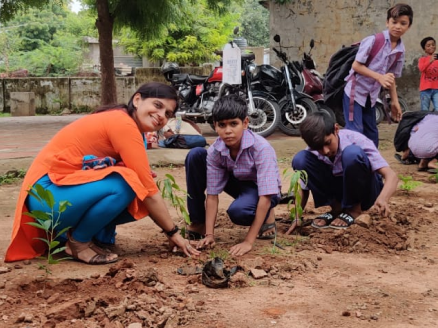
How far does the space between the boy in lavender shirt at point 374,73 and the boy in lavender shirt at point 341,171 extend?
961 mm

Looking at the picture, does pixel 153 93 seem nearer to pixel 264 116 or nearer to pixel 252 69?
pixel 264 116

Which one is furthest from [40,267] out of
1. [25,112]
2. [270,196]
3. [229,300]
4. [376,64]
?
[25,112]

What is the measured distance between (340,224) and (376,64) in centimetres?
161

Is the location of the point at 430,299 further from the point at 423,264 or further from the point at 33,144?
the point at 33,144

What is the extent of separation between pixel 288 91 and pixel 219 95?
3.48ft

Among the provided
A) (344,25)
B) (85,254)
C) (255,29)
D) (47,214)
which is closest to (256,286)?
(85,254)

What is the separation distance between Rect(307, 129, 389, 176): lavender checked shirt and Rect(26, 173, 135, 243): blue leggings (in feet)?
4.72

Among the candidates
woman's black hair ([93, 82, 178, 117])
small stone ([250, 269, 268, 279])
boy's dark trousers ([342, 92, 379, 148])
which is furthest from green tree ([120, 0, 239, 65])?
small stone ([250, 269, 268, 279])

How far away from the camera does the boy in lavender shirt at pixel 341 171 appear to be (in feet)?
12.1

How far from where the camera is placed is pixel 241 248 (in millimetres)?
3352

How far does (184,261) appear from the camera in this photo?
3248 millimetres

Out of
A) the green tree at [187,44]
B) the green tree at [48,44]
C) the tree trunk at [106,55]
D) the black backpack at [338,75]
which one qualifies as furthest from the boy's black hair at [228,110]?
the green tree at [187,44]

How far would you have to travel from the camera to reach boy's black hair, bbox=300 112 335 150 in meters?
3.68

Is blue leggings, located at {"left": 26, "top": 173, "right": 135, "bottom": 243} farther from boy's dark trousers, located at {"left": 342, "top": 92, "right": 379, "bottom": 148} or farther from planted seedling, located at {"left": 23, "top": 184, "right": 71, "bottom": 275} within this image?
boy's dark trousers, located at {"left": 342, "top": 92, "right": 379, "bottom": 148}
